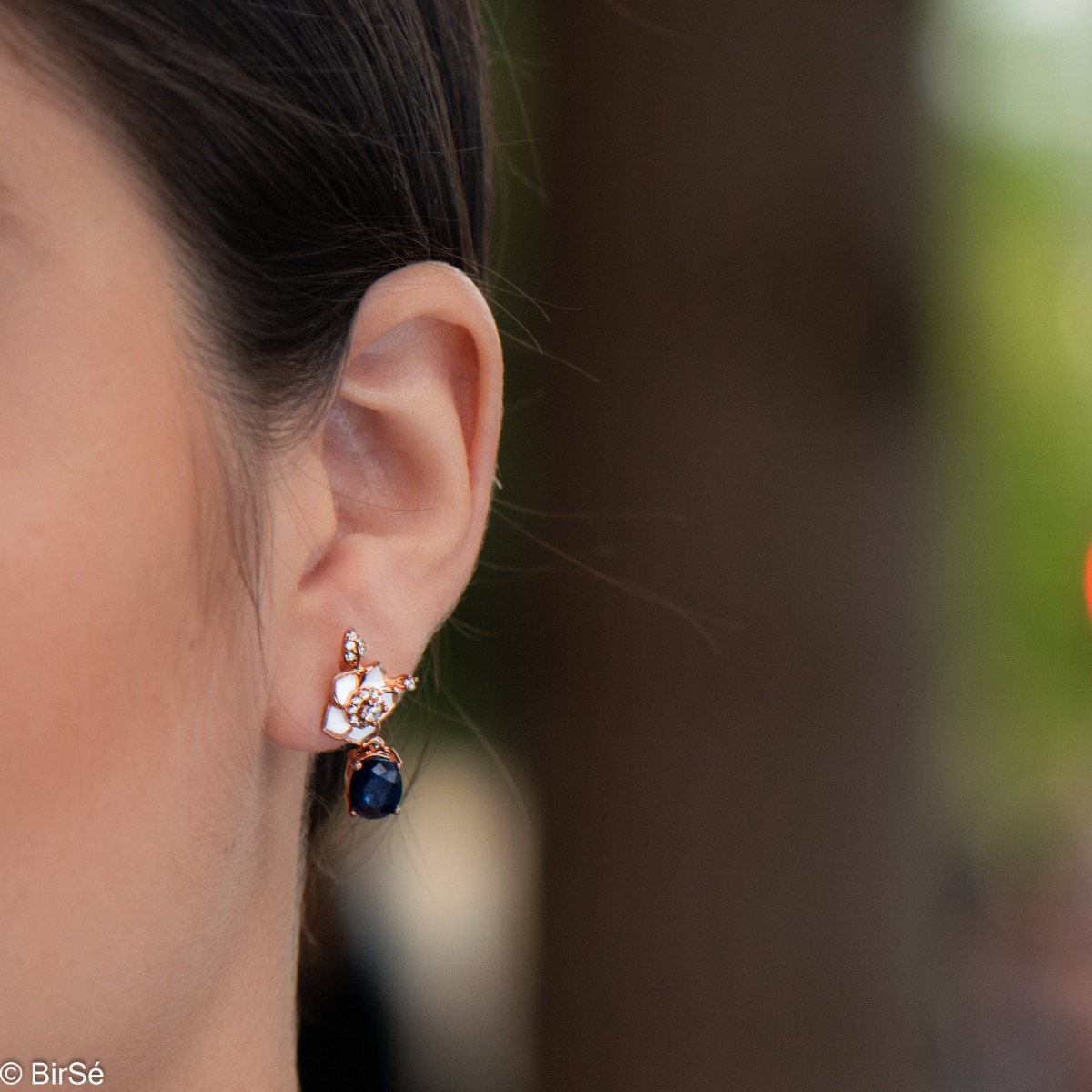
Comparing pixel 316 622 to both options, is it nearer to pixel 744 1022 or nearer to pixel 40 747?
pixel 40 747

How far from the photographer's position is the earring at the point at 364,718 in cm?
73

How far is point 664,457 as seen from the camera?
1721 mm

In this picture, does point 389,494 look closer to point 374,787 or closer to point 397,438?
point 397,438

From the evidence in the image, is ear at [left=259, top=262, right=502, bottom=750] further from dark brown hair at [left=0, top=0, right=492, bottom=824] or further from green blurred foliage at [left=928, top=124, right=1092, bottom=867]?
green blurred foliage at [left=928, top=124, right=1092, bottom=867]

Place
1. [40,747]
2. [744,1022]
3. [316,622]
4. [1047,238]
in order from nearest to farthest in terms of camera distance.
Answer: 1. [40,747]
2. [316,622]
3. [744,1022]
4. [1047,238]

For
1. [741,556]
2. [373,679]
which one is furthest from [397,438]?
[741,556]

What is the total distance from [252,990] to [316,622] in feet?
0.70

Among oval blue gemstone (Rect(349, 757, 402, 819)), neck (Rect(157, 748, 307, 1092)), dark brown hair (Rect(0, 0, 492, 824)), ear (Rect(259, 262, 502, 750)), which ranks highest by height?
dark brown hair (Rect(0, 0, 492, 824))

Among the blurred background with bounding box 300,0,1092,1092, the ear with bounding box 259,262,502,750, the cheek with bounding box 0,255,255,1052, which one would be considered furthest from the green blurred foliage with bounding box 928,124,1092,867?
the cheek with bounding box 0,255,255,1052

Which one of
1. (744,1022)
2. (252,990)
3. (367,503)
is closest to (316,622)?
(367,503)

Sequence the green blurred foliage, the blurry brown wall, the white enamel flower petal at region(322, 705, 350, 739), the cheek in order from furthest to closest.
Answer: the green blurred foliage
the blurry brown wall
the white enamel flower petal at region(322, 705, 350, 739)
the cheek

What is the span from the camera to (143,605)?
65 centimetres

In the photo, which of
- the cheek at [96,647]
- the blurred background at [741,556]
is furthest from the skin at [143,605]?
the blurred background at [741,556]

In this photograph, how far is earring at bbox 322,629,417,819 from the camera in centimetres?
73
